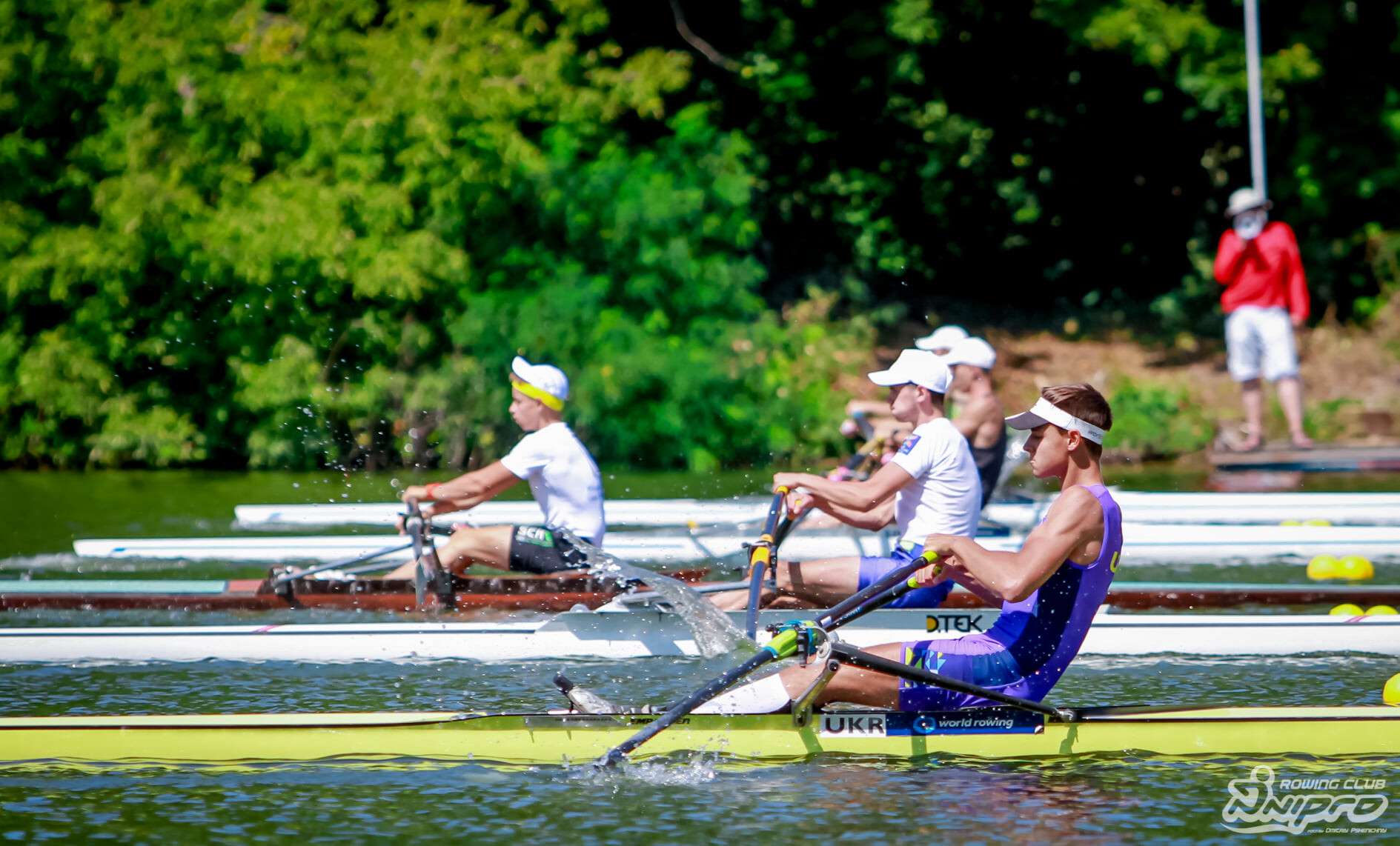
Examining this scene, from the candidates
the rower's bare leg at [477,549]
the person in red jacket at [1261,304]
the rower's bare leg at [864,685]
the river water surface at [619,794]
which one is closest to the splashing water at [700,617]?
the river water surface at [619,794]

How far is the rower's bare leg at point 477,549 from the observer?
872 centimetres

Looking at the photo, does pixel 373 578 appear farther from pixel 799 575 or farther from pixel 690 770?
pixel 690 770

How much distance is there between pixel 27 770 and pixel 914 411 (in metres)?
4.04

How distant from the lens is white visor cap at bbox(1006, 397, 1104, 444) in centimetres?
572

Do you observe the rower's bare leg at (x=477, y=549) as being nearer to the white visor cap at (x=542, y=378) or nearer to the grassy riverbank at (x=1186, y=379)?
the white visor cap at (x=542, y=378)

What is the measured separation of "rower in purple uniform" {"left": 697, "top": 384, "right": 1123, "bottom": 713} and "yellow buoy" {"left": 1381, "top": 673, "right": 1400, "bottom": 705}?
2.06m

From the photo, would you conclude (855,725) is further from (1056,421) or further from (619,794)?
(1056,421)

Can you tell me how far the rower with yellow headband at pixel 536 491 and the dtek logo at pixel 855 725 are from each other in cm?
276

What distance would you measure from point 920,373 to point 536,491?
2.07 metres

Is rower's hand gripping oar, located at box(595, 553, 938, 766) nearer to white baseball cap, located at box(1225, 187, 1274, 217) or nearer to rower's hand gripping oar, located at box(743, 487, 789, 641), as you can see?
rower's hand gripping oar, located at box(743, 487, 789, 641)

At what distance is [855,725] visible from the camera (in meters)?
6.16

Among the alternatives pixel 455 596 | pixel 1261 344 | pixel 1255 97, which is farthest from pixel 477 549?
pixel 1255 97

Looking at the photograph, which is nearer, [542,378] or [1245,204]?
[542,378]

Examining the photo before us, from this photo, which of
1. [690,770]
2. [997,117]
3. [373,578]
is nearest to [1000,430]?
[373,578]
